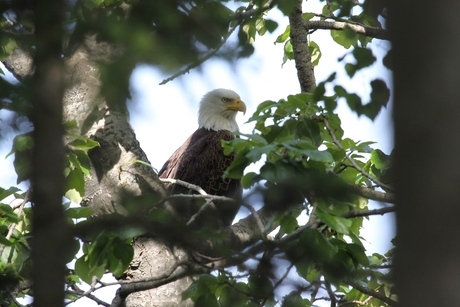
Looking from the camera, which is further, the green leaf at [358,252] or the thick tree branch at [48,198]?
the green leaf at [358,252]

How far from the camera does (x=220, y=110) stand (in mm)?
8094

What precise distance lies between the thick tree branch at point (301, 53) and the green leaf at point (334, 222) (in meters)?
1.84

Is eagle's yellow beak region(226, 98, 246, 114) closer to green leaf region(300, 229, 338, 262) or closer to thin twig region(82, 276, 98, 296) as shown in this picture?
thin twig region(82, 276, 98, 296)

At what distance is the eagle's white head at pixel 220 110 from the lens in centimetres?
805

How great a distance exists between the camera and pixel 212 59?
2.09 meters

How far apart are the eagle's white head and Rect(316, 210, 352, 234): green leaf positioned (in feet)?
17.7

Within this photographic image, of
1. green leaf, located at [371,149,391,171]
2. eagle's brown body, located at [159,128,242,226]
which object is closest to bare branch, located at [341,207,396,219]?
green leaf, located at [371,149,391,171]

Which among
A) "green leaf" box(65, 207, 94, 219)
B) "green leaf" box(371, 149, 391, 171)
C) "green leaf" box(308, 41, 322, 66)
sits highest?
"green leaf" box(308, 41, 322, 66)

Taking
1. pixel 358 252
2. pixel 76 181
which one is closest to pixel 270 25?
pixel 358 252

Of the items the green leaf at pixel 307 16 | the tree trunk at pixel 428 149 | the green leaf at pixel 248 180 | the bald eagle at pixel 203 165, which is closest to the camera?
the tree trunk at pixel 428 149

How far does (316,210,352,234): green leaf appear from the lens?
2.63 m

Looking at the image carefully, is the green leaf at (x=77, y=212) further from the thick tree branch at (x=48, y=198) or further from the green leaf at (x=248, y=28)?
the thick tree branch at (x=48, y=198)

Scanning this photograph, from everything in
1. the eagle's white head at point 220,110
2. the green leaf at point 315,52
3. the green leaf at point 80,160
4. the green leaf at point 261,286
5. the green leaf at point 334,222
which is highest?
the eagle's white head at point 220,110

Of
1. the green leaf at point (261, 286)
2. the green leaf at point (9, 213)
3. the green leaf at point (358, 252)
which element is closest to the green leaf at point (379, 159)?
the green leaf at point (358, 252)
